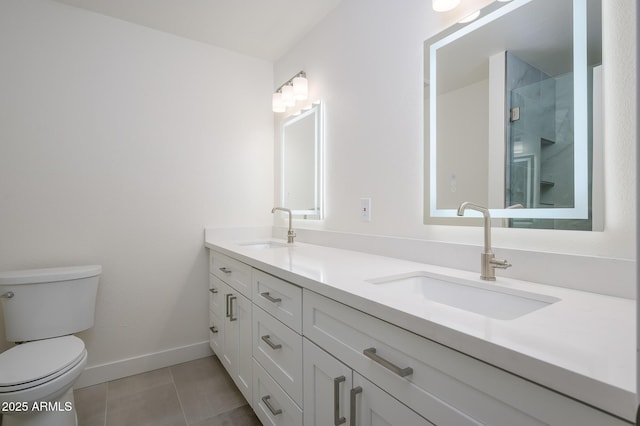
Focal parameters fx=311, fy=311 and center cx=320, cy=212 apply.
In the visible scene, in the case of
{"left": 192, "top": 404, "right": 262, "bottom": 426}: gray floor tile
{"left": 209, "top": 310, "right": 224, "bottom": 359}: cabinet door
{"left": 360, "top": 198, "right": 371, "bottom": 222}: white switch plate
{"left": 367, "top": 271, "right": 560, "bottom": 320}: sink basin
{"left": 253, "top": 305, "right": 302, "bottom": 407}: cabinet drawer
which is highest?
{"left": 360, "top": 198, "right": 371, "bottom": 222}: white switch plate

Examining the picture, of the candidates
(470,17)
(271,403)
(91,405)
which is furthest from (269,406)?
(470,17)

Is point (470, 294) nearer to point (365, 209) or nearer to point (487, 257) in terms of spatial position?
point (487, 257)

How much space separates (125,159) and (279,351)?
1.64 m

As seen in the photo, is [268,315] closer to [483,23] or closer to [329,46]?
[483,23]

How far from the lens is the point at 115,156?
201 centimetres

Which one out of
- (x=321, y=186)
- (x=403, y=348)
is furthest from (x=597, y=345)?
(x=321, y=186)

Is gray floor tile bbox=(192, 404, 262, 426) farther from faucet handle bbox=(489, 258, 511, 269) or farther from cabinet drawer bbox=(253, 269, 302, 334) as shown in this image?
faucet handle bbox=(489, 258, 511, 269)

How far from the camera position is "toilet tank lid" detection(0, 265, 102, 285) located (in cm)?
156

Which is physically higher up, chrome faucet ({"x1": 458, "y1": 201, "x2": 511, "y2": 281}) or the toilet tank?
chrome faucet ({"x1": 458, "y1": 201, "x2": 511, "y2": 281})

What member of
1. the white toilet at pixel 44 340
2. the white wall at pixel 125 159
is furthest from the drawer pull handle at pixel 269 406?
the white wall at pixel 125 159

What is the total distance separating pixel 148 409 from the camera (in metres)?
1.68

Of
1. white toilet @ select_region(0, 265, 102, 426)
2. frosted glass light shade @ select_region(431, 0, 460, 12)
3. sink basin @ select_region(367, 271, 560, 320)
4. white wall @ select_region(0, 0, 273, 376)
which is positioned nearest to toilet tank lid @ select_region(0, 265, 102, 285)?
white toilet @ select_region(0, 265, 102, 426)

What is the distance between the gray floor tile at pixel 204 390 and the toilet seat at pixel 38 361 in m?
0.62

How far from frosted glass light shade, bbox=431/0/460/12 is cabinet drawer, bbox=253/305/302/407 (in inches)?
52.0
